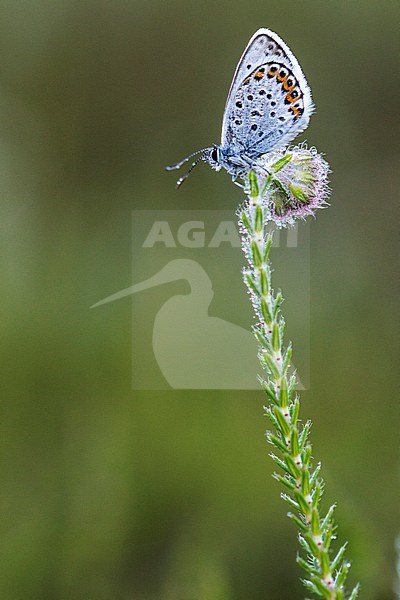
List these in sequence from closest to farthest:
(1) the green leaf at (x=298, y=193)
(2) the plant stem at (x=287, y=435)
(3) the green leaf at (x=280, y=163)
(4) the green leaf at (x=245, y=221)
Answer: (2) the plant stem at (x=287, y=435) < (4) the green leaf at (x=245, y=221) < (3) the green leaf at (x=280, y=163) < (1) the green leaf at (x=298, y=193)

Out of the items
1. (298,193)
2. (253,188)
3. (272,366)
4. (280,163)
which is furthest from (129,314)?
(272,366)

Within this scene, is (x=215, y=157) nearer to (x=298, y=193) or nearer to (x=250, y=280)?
(x=298, y=193)

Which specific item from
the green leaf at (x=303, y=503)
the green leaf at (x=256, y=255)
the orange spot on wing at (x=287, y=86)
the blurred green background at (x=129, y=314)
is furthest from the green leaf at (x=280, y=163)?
the blurred green background at (x=129, y=314)

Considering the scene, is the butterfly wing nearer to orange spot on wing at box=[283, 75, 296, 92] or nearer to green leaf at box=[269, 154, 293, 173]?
orange spot on wing at box=[283, 75, 296, 92]

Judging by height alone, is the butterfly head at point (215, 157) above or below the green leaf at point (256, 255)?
above

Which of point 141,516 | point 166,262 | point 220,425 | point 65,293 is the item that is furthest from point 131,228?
point 141,516

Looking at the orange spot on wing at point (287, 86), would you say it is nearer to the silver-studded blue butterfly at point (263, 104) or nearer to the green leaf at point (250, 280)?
the silver-studded blue butterfly at point (263, 104)

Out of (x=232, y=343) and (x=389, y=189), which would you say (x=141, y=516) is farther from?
(x=389, y=189)
